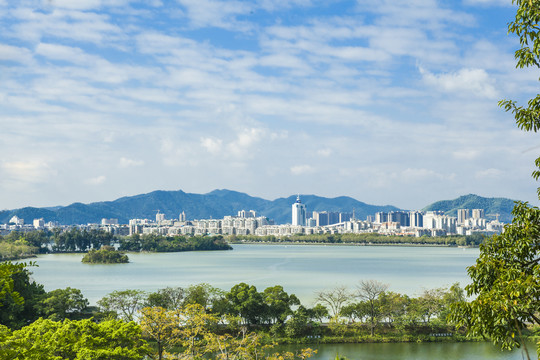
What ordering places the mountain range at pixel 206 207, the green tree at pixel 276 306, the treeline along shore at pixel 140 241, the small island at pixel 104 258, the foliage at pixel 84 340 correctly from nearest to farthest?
the foliage at pixel 84 340 < the green tree at pixel 276 306 < the small island at pixel 104 258 < the treeline along shore at pixel 140 241 < the mountain range at pixel 206 207

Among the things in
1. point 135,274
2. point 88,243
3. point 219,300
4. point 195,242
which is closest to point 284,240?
point 195,242

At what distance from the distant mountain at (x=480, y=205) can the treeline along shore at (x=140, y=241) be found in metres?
64.2

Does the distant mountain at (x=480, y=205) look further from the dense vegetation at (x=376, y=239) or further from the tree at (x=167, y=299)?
the tree at (x=167, y=299)

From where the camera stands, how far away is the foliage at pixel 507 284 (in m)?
1.73

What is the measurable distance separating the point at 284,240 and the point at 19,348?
58508 millimetres

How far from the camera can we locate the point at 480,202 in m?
124

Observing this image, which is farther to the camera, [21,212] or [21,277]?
[21,212]

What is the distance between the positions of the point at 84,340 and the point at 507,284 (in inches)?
156

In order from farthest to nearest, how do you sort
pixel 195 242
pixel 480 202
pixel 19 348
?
pixel 480 202 < pixel 195 242 < pixel 19 348

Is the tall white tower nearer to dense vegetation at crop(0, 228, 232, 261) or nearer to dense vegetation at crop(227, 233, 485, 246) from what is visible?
dense vegetation at crop(227, 233, 485, 246)

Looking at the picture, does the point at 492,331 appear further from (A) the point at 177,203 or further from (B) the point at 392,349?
(A) the point at 177,203

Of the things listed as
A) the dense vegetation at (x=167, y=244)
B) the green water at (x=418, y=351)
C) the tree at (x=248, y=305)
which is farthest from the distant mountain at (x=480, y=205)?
the tree at (x=248, y=305)

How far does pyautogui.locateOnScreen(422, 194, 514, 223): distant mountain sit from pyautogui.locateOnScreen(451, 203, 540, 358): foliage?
384 ft

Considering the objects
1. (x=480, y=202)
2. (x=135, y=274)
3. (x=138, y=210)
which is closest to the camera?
(x=135, y=274)
